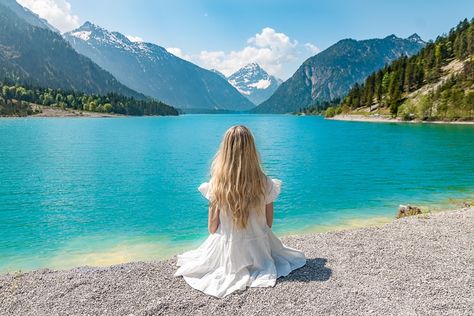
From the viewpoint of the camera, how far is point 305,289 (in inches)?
363

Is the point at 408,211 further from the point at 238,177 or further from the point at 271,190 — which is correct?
the point at 238,177

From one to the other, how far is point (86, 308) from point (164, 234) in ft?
45.3

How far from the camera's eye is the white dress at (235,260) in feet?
30.7

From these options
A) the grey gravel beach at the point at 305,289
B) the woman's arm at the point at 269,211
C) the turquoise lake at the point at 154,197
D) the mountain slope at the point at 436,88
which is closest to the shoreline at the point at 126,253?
the turquoise lake at the point at 154,197

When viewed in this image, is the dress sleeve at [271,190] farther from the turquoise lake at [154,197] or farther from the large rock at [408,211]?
the large rock at [408,211]

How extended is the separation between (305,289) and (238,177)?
346 centimetres

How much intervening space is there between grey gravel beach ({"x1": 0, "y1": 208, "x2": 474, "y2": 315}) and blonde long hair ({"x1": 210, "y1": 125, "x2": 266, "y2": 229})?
87.1 inches

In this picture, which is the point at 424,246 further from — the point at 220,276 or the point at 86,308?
the point at 86,308

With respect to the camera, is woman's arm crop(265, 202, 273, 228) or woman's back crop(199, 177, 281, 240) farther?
woman's arm crop(265, 202, 273, 228)

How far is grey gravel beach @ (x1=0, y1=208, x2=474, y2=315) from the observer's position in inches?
329

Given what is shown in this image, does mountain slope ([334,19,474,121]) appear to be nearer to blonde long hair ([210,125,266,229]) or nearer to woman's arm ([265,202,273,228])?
woman's arm ([265,202,273,228])

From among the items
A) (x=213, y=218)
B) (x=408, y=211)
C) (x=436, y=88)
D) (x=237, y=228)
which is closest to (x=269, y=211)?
(x=237, y=228)

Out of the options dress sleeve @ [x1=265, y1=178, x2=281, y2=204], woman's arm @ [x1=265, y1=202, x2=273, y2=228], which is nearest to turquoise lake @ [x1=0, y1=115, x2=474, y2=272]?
woman's arm @ [x1=265, y1=202, x2=273, y2=228]

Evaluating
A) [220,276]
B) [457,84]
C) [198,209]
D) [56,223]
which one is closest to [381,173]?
[198,209]
